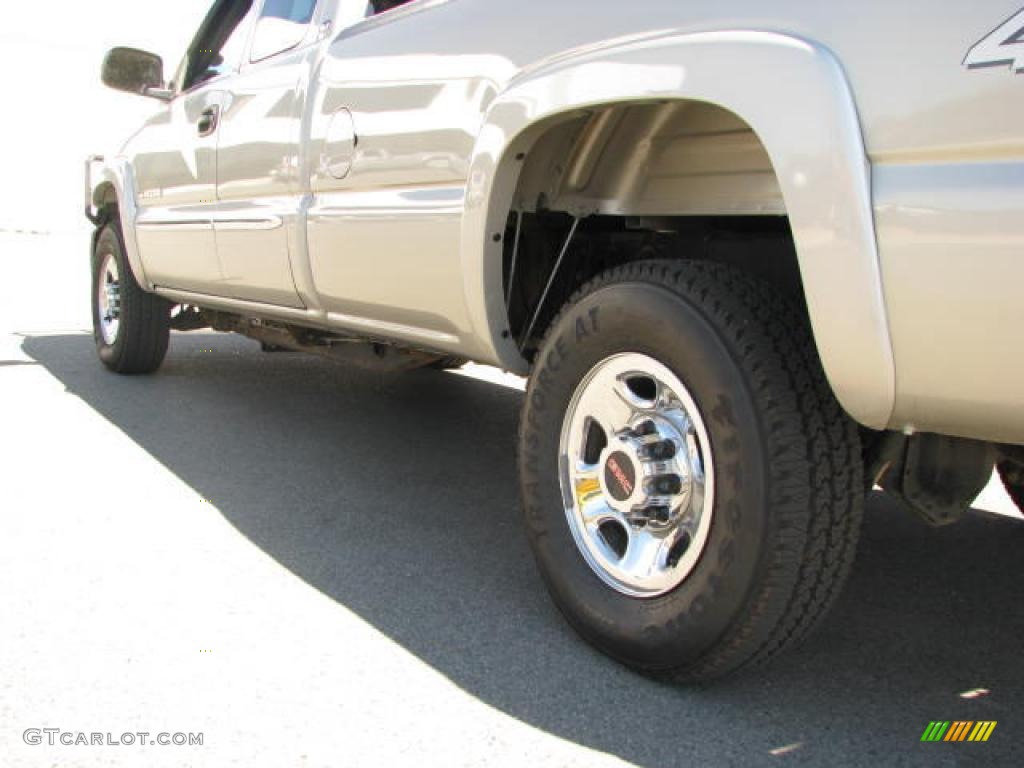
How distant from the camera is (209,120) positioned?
4.25 meters

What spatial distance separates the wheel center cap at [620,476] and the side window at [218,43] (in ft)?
9.14

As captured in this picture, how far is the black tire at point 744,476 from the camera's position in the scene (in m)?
2.02

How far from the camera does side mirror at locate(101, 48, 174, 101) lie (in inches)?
196

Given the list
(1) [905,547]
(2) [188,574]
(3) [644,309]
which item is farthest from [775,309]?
(2) [188,574]

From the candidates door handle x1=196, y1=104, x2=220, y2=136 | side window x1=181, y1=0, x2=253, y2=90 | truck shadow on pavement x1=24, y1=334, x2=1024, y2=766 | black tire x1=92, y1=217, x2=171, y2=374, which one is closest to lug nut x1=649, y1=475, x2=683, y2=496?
truck shadow on pavement x1=24, y1=334, x2=1024, y2=766

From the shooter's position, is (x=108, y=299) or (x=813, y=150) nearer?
(x=813, y=150)

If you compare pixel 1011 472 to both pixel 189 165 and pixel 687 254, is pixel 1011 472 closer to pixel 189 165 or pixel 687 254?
pixel 687 254

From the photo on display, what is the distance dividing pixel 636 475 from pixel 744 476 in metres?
0.32

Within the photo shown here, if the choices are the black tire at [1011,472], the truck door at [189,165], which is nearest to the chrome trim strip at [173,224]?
the truck door at [189,165]

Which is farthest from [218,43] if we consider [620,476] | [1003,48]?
[1003,48]

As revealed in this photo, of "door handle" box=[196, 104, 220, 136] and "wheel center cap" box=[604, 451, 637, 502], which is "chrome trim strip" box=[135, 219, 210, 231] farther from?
"wheel center cap" box=[604, 451, 637, 502]

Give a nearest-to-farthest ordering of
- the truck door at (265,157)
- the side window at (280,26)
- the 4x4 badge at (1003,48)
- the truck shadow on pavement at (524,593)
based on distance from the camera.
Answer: the 4x4 badge at (1003,48), the truck shadow on pavement at (524,593), the truck door at (265,157), the side window at (280,26)

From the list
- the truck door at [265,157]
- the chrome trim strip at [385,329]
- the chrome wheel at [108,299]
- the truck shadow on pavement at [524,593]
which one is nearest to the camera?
the truck shadow on pavement at [524,593]

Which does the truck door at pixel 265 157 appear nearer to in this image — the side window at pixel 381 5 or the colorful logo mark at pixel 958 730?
the side window at pixel 381 5
